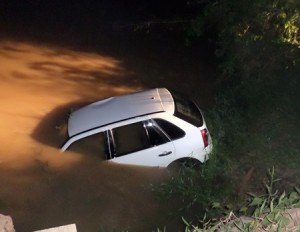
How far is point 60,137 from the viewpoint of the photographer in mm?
8172

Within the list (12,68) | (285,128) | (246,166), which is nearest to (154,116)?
(246,166)

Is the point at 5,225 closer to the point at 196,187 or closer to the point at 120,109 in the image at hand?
the point at 120,109

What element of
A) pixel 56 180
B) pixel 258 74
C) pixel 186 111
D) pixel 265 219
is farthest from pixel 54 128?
pixel 265 219

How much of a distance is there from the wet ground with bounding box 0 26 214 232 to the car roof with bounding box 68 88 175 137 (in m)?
0.61

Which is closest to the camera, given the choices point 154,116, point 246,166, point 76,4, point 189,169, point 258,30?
point 154,116

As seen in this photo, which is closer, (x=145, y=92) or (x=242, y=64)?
(x=145, y=92)

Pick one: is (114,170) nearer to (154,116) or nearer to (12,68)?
(154,116)

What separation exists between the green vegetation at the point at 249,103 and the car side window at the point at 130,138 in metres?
0.94

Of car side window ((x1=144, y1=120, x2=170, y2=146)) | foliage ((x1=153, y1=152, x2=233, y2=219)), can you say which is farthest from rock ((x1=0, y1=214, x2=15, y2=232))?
foliage ((x1=153, y1=152, x2=233, y2=219))

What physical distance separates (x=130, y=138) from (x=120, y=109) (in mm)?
598

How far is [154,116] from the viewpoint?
23.9 feet

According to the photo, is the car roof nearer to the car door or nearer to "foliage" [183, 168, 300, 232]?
the car door

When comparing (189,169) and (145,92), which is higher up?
(145,92)

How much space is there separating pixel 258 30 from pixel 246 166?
124 inches
